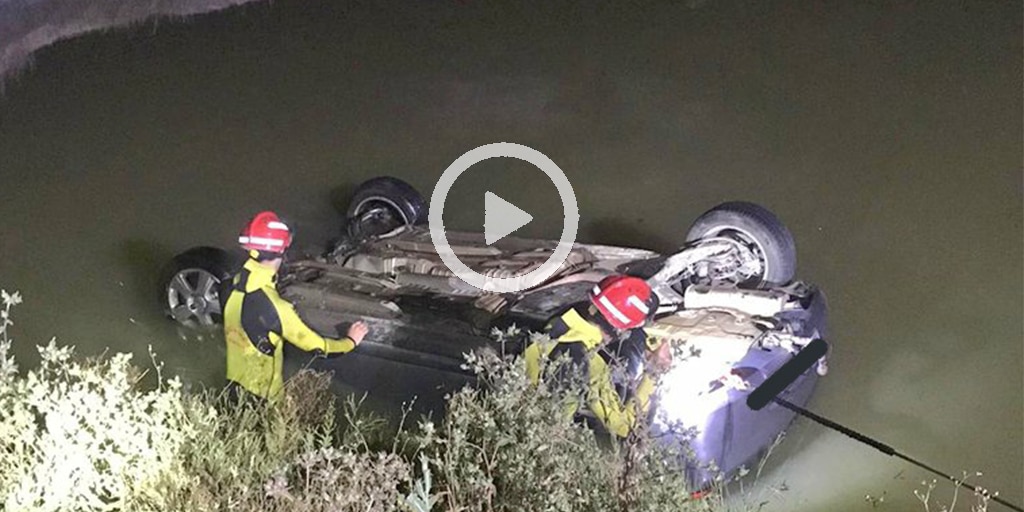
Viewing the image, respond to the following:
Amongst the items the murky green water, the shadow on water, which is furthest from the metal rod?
the shadow on water

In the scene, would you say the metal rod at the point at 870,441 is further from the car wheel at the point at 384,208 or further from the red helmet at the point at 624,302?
the car wheel at the point at 384,208

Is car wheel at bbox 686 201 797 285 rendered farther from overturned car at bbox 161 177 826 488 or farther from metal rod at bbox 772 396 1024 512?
metal rod at bbox 772 396 1024 512

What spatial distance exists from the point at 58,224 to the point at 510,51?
1.51 metres

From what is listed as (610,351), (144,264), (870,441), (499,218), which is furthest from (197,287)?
(870,441)

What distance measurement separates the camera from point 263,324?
3.13 m

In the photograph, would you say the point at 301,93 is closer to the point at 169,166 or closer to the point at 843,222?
the point at 169,166

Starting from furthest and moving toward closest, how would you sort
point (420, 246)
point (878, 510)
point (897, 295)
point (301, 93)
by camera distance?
point (301, 93) < point (420, 246) < point (897, 295) < point (878, 510)

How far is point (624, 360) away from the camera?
2.86m

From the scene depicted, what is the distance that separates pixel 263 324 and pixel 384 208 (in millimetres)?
524

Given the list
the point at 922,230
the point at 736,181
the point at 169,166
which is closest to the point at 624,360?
the point at 736,181

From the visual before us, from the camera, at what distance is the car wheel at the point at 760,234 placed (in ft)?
9.98
